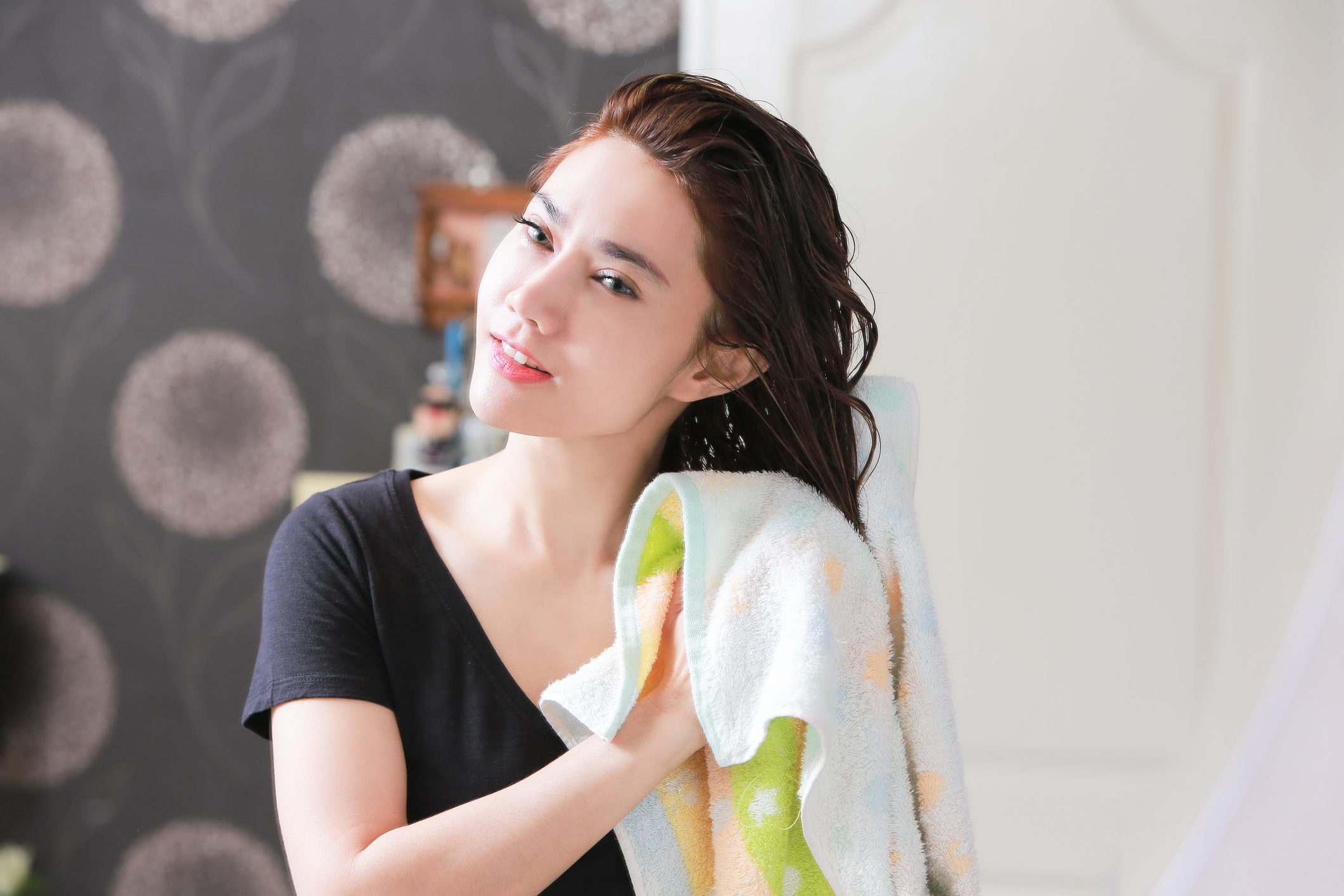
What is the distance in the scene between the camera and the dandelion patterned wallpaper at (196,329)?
6.77 feet

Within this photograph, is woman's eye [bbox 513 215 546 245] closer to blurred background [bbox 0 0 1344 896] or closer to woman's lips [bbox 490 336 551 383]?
woman's lips [bbox 490 336 551 383]

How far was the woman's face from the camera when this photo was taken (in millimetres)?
825

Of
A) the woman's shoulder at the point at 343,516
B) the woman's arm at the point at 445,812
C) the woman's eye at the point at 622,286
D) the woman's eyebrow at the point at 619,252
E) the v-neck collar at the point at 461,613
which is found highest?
the woman's eyebrow at the point at 619,252

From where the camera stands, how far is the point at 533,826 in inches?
27.6

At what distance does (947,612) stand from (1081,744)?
291 millimetres

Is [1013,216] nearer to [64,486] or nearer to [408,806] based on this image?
[408,806]

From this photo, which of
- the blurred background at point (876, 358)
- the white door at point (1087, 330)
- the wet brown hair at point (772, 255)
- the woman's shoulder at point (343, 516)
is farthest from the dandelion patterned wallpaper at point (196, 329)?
the wet brown hair at point (772, 255)

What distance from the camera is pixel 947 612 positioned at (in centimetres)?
156

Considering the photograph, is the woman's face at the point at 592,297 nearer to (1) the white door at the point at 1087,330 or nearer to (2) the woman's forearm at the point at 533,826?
(2) the woman's forearm at the point at 533,826

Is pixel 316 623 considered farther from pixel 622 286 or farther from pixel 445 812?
pixel 622 286

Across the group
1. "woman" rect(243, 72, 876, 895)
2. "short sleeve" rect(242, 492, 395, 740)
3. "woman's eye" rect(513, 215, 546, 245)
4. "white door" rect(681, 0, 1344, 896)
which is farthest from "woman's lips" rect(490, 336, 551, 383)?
"white door" rect(681, 0, 1344, 896)

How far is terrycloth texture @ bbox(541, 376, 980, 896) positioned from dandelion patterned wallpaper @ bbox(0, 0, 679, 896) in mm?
1448

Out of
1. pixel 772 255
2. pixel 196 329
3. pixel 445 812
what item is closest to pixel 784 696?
pixel 445 812

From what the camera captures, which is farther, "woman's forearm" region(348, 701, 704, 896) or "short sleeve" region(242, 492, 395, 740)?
"short sleeve" region(242, 492, 395, 740)
